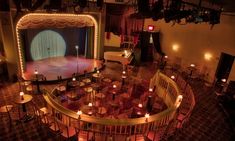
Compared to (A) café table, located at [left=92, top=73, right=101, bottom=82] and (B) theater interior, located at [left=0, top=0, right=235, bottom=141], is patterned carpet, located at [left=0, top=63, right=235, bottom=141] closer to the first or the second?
(B) theater interior, located at [left=0, top=0, right=235, bottom=141]

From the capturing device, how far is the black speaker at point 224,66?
41.3 ft

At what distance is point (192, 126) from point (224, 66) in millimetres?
6749

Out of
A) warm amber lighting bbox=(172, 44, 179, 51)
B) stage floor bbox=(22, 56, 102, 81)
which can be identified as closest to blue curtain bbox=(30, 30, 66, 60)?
stage floor bbox=(22, 56, 102, 81)

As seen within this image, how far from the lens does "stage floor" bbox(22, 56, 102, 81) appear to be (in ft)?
40.0

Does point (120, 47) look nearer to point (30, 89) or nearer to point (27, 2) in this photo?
point (30, 89)

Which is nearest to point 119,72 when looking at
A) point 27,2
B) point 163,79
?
point 163,79

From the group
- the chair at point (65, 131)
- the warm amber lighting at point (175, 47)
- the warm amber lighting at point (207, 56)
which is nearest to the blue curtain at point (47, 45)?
the warm amber lighting at point (175, 47)

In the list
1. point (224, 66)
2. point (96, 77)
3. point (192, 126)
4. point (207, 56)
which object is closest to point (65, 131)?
point (96, 77)

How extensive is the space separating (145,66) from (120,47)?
2859mm

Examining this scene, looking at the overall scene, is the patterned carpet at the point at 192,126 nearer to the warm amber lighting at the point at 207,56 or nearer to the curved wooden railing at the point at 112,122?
the curved wooden railing at the point at 112,122

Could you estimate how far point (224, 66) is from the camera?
1294 centimetres

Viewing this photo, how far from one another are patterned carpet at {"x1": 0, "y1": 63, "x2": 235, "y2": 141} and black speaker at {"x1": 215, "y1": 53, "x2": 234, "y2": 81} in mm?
2514

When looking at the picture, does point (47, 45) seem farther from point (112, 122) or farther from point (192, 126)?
point (192, 126)

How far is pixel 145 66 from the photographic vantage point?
1564 centimetres
